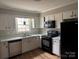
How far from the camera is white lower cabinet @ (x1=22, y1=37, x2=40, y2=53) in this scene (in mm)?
3633

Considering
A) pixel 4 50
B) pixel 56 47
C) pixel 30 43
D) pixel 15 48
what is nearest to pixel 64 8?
pixel 56 47

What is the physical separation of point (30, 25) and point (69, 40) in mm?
2716

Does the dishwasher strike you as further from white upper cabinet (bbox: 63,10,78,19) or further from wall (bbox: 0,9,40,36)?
white upper cabinet (bbox: 63,10,78,19)

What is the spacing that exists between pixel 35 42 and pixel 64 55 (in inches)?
75.9

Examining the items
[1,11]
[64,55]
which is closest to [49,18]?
[64,55]

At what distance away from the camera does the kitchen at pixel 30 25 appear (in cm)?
280

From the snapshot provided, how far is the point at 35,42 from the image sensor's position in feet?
13.4

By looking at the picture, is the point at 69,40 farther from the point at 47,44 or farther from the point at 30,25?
the point at 30,25

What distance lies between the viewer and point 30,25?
4.48 meters

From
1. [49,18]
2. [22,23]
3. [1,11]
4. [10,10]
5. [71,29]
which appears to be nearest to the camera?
[71,29]

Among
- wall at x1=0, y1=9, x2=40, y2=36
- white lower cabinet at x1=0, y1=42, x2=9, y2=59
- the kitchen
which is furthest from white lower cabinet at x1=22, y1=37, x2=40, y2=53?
white lower cabinet at x1=0, y1=42, x2=9, y2=59

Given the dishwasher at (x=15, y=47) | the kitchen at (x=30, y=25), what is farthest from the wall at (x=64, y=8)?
the dishwasher at (x=15, y=47)

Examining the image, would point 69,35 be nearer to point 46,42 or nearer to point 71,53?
point 71,53

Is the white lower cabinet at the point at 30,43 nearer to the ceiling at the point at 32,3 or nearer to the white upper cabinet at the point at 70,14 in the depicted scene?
the ceiling at the point at 32,3
